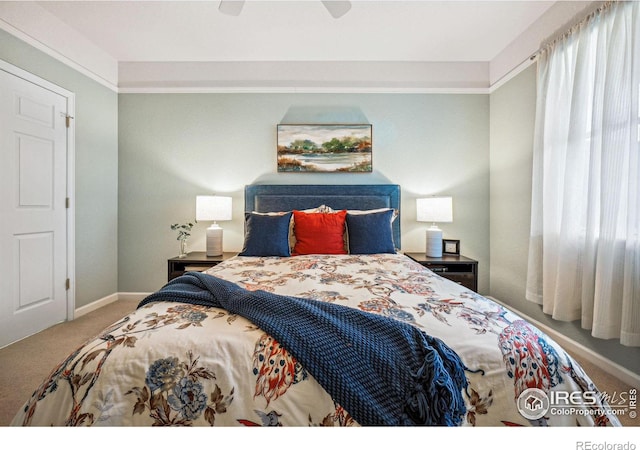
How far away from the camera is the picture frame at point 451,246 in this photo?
3186 millimetres

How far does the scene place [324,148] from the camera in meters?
3.43

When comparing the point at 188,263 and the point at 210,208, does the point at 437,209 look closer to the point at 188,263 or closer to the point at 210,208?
the point at 210,208

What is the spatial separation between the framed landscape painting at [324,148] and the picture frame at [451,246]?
1.15 metres

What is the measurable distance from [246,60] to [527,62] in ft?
9.21

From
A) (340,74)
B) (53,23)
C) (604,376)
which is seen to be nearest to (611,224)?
(604,376)

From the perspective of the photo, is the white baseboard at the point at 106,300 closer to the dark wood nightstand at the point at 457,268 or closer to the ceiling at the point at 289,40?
the ceiling at the point at 289,40

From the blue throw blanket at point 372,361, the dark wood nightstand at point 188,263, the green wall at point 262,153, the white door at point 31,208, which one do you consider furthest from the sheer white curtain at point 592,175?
the white door at point 31,208

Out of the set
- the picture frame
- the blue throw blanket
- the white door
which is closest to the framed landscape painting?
the picture frame

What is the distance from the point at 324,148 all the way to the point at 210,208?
55.4 inches

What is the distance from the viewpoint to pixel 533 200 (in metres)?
2.62

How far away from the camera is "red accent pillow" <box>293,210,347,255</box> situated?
8.81 feet

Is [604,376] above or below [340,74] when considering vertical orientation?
below

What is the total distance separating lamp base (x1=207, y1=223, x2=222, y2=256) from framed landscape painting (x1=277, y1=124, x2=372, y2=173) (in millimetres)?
974

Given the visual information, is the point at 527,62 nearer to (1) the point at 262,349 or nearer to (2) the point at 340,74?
(2) the point at 340,74
